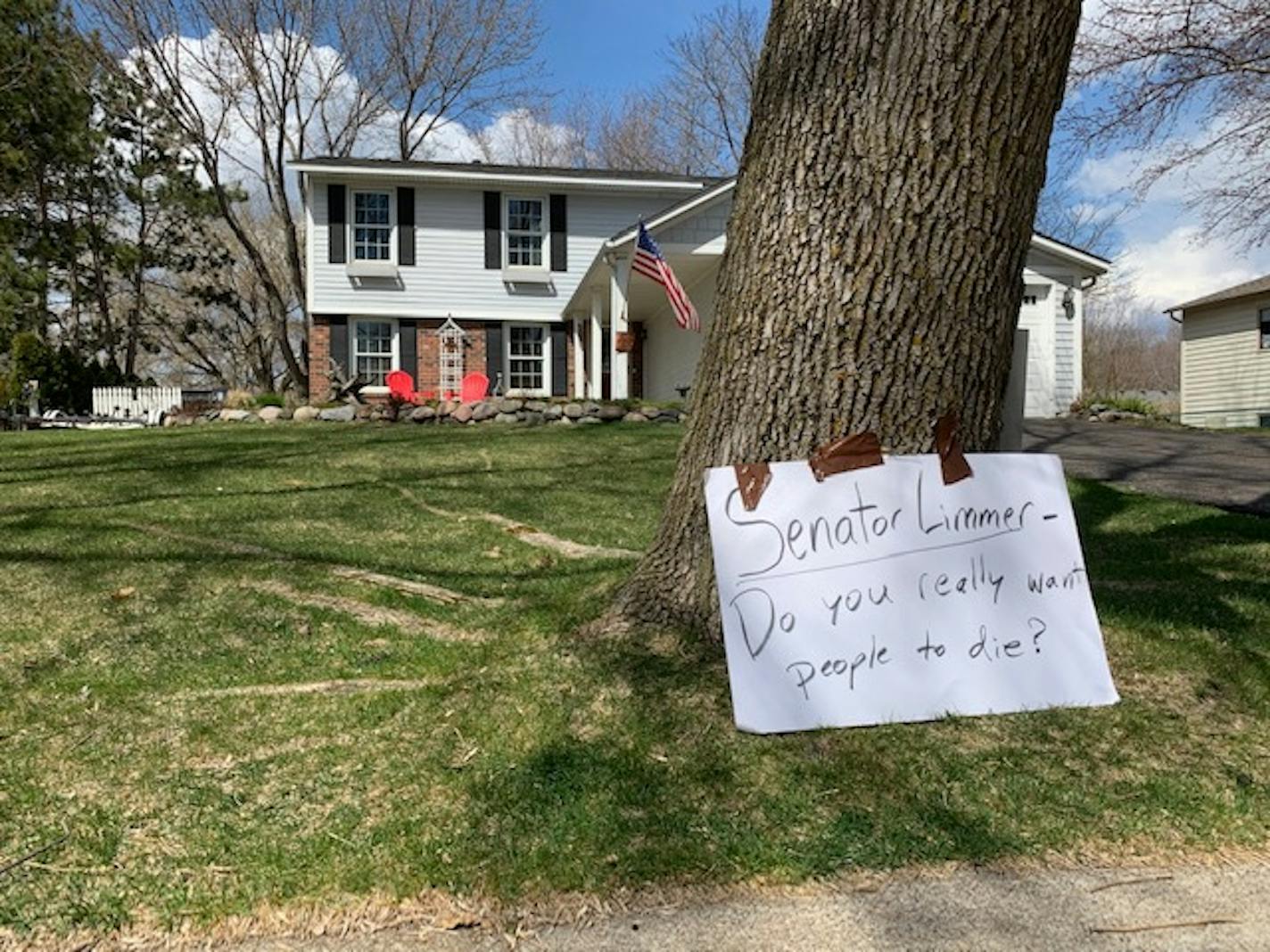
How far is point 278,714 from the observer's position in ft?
7.87

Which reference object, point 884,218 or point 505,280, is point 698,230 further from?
point 884,218

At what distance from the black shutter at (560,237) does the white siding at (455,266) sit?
104 millimetres

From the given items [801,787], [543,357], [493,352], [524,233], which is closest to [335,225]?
[524,233]

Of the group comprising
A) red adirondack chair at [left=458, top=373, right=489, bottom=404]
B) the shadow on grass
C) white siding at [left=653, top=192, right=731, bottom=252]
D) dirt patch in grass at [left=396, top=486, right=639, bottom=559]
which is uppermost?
white siding at [left=653, top=192, right=731, bottom=252]

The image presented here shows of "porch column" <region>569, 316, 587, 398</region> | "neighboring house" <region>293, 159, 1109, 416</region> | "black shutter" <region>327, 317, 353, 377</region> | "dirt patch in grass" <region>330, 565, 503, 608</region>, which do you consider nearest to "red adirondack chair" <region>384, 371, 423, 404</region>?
"black shutter" <region>327, 317, 353, 377</region>

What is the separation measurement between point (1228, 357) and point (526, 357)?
19.6 m

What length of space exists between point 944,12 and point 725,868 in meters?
2.00

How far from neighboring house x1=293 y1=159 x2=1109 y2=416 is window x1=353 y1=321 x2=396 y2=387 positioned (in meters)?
0.02

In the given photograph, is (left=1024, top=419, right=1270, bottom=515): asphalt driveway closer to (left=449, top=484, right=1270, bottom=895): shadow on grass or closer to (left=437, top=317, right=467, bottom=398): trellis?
(left=449, top=484, right=1270, bottom=895): shadow on grass

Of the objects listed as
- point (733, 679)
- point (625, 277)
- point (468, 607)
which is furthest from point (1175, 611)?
point (625, 277)

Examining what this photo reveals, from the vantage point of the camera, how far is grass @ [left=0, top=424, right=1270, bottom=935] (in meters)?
1.73

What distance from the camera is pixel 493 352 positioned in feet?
57.9

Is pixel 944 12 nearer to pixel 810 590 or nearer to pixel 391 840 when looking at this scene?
pixel 810 590

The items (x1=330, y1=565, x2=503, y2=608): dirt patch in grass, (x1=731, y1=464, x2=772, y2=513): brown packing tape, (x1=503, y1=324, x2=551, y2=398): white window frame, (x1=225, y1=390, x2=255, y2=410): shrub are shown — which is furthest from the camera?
(x1=503, y1=324, x2=551, y2=398): white window frame
